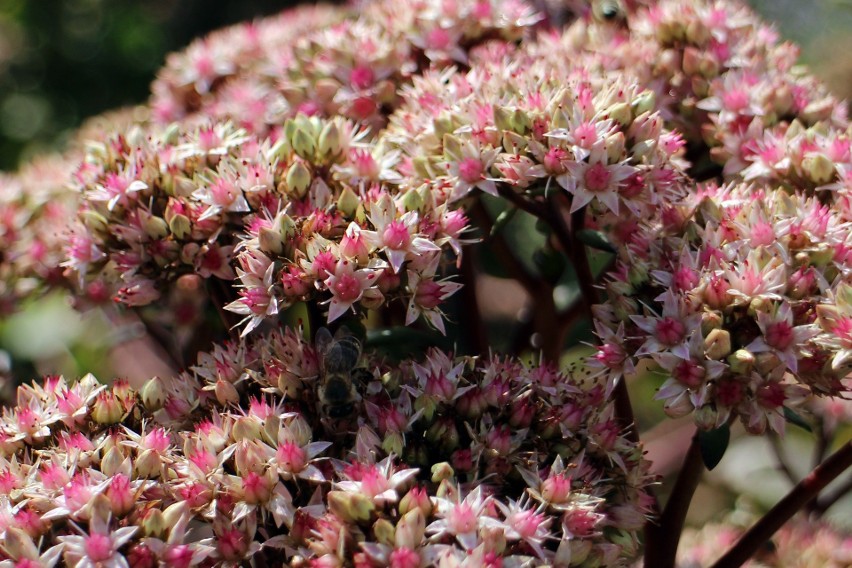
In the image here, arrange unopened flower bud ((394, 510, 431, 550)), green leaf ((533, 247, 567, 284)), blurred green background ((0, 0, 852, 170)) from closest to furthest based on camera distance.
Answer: unopened flower bud ((394, 510, 431, 550)) → green leaf ((533, 247, 567, 284)) → blurred green background ((0, 0, 852, 170))

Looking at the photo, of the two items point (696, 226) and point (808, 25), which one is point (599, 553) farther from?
point (808, 25)

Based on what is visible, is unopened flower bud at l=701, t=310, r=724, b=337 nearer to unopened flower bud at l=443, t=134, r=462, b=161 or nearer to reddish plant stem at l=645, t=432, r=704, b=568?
reddish plant stem at l=645, t=432, r=704, b=568

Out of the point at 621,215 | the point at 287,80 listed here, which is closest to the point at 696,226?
the point at 621,215

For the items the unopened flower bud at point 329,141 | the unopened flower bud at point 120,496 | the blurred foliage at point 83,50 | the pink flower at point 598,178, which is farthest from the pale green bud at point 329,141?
the blurred foliage at point 83,50

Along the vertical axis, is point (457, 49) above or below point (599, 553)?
above

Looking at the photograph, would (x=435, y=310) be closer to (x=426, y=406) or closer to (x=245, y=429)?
(x=426, y=406)

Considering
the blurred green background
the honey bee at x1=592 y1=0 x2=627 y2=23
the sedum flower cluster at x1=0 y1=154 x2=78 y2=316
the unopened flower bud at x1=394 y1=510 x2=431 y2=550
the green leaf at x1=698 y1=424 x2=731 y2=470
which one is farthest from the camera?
the blurred green background

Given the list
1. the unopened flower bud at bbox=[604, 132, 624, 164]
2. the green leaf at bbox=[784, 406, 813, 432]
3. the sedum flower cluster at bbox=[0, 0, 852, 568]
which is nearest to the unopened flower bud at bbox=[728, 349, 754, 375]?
the sedum flower cluster at bbox=[0, 0, 852, 568]

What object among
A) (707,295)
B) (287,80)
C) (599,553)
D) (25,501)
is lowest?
(599,553)
